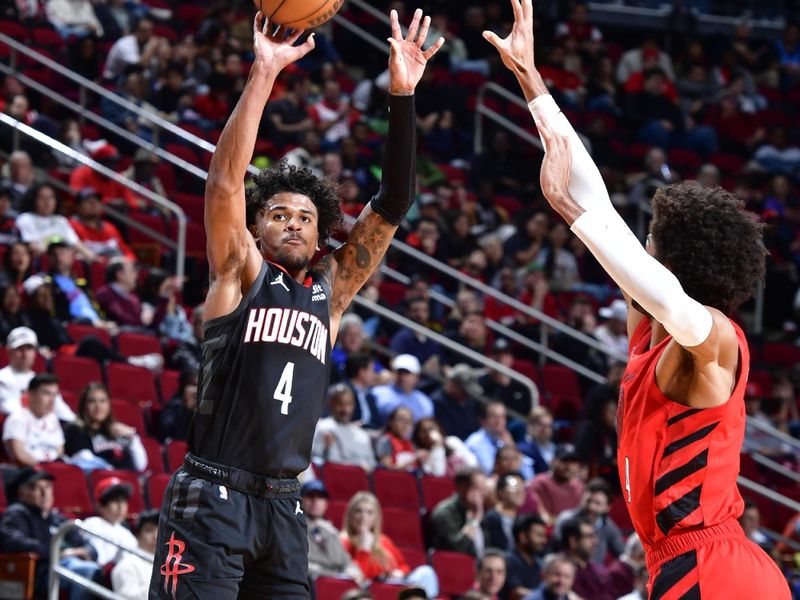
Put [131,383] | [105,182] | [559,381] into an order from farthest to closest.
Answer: [559,381], [105,182], [131,383]

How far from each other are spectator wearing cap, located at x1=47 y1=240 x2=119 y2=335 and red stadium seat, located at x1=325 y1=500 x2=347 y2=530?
7.38 ft

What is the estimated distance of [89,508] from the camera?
866 cm

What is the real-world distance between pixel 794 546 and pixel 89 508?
18.8 ft

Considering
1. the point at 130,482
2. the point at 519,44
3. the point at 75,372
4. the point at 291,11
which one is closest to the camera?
the point at 519,44

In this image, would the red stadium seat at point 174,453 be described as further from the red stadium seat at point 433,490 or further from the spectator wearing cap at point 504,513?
the spectator wearing cap at point 504,513

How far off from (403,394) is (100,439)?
9.10 ft

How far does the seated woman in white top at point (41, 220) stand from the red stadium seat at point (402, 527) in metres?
3.26

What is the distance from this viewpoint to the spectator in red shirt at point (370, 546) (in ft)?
29.2

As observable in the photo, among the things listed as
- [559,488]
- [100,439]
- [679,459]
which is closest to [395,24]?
[679,459]

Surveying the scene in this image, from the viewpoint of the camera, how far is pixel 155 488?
884 centimetres

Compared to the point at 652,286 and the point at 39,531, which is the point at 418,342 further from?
the point at 652,286

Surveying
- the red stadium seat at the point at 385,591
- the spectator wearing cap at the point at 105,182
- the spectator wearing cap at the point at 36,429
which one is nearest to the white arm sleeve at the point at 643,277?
the red stadium seat at the point at 385,591

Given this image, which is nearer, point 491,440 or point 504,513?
point 504,513

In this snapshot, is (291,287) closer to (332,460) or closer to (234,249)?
(234,249)
